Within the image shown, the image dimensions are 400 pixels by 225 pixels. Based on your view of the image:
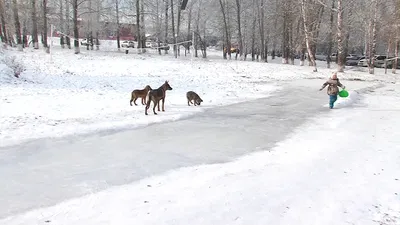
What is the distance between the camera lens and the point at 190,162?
6.65 m

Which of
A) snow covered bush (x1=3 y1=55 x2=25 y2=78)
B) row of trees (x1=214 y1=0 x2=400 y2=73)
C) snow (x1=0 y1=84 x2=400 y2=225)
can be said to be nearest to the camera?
snow (x1=0 y1=84 x2=400 y2=225)

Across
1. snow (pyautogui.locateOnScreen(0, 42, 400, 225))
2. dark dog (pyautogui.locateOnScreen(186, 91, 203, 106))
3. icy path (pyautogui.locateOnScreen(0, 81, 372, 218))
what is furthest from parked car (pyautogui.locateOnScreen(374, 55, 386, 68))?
dark dog (pyautogui.locateOnScreen(186, 91, 203, 106))

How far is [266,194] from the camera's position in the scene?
5.10 metres

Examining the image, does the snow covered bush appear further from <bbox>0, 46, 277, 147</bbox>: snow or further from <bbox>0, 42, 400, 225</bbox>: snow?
<bbox>0, 42, 400, 225</bbox>: snow

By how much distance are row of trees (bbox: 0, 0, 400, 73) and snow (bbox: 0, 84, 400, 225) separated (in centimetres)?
2571

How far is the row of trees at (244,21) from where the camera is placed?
3331 centimetres

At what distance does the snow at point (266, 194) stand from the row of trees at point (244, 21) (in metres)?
25.7

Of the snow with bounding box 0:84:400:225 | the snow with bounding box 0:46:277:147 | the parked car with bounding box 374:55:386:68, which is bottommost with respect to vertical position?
the snow with bounding box 0:84:400:225

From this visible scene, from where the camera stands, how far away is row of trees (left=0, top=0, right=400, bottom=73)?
33.3 m

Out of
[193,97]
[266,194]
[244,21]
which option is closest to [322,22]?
[244,21]

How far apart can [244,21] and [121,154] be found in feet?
151

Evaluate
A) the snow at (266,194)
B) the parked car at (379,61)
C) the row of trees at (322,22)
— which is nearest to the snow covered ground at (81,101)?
the snow at (266,194)

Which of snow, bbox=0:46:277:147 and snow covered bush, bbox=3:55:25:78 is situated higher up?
snow covered bush, bbox=3:55:25:78

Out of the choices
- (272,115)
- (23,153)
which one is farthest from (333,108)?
(23,153)
